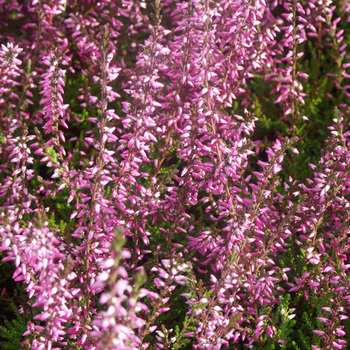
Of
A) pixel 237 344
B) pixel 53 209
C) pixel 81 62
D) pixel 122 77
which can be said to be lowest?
pixel 237 344

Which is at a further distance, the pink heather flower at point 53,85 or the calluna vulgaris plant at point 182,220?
the pink heather flower at point 53,85

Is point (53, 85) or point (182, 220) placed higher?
point (53, 85)

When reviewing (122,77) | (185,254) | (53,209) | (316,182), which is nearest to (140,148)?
(185,254)

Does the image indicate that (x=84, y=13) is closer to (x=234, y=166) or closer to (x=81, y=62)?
(x=81, y=62)

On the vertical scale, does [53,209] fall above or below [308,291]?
above

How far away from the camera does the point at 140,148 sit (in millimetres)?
2668

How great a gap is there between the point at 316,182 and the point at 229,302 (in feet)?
3.64

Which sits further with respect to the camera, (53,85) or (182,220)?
(182,220)

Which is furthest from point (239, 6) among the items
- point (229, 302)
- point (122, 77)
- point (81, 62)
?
point (81, 62)

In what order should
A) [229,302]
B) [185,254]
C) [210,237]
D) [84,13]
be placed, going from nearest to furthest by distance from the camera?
[229,302], [210,237], [185,254], [84,13]

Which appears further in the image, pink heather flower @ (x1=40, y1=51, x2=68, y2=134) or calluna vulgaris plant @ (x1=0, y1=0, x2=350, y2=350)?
pink heather flower @ (x1=40, y1=51, x2=68, y2=134)

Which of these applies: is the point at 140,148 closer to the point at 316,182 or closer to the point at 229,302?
the point at 229,302

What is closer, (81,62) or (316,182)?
(316,182)

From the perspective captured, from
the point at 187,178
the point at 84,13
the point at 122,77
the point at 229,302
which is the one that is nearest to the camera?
the point at 229,302
